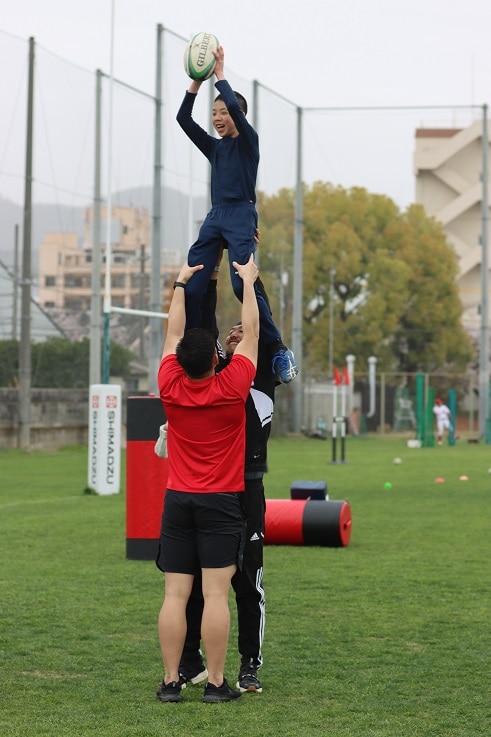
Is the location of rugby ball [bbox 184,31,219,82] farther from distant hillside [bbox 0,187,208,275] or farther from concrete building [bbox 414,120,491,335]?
concrete building [bbox 414,120,491,335]

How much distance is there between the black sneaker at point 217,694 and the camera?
597 cm

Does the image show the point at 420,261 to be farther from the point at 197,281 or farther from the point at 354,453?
the point at 197,281

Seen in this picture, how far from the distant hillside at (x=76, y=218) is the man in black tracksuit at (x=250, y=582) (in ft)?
80.1

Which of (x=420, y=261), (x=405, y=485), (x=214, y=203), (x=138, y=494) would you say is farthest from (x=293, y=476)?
(x=420, y=261)

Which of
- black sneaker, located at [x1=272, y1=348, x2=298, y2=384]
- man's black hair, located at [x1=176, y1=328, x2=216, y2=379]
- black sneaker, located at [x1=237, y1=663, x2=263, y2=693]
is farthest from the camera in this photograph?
black sneaker, located at [x1=272, y1=348, x2=298, y2=384]

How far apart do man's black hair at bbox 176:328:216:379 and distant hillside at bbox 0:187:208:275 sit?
24.8m

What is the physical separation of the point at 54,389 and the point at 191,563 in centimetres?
2554

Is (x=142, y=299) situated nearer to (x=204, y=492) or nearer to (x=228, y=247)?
(x=228, y=247)

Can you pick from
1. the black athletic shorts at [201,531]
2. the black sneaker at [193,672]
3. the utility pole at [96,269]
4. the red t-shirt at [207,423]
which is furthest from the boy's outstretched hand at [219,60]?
the utility pole at [96,269]

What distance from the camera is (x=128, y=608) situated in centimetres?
878

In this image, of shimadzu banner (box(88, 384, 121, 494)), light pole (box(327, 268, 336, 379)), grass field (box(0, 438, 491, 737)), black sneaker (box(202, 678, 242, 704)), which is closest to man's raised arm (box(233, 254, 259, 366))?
black sneaker (box(202, 678, 242, 704))

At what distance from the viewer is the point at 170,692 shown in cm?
597

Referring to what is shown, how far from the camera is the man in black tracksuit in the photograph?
248 inches

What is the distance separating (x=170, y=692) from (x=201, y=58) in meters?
3.26
